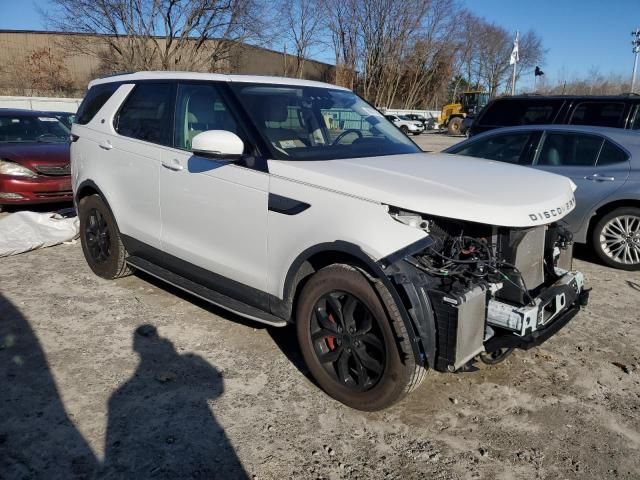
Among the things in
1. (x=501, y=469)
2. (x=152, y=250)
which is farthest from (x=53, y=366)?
(x=501, y=469)

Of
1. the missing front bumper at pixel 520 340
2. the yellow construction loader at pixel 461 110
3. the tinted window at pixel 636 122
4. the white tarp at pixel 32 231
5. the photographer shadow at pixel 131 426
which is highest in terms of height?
the yellow construction loader at pixel 461 110

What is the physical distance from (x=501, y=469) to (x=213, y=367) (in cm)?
196

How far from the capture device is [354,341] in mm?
3100

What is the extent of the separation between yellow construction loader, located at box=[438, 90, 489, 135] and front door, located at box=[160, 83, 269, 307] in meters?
37.8

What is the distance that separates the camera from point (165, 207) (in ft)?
13.7

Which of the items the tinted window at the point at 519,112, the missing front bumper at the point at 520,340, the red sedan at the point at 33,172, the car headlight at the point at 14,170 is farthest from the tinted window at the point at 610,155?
the car headlight at the point at 14,170

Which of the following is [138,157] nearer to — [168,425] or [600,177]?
[168,425]

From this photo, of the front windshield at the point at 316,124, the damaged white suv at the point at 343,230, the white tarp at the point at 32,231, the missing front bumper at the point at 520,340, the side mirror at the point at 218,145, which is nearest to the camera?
the damaged white suv at the point at 343,230

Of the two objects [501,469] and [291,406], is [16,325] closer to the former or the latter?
[291,406]

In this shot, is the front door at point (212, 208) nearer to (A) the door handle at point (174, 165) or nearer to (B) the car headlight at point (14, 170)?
(A) the door handle at point (174, 165)

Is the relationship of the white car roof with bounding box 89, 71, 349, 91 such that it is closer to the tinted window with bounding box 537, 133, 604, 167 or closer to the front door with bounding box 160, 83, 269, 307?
the front door with bounding box 160, 83, 269, 307

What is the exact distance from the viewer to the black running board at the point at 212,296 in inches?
139

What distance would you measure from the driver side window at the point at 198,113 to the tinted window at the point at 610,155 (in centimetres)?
451

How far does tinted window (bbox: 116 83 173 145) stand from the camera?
13.9 ft
